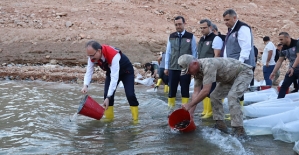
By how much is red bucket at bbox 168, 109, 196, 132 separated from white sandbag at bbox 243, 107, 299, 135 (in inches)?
29.9

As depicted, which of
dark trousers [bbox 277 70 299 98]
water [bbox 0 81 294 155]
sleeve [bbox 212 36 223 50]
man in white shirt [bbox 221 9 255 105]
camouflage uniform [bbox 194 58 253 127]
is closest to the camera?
water [bbox 0 81 294 155]

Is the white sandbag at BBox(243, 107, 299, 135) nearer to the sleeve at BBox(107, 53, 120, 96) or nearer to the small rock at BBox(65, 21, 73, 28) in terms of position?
the sleeve at BBox(107, 53, 120, 96)

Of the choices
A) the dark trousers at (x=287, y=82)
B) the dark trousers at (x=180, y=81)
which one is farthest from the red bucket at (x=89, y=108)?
the dark trousers at (x=287, y=82)

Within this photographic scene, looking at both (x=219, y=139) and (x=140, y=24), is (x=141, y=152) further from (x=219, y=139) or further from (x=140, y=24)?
(x=140, y=24)

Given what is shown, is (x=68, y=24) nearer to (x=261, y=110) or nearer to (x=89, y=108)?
(x=261, y=110)

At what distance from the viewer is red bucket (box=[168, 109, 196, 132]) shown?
537 cm

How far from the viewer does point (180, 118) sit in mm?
5586

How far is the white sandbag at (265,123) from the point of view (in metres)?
5.41

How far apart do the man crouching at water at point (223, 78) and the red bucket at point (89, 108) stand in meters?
1.24

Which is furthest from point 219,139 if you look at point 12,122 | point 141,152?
point 12,122

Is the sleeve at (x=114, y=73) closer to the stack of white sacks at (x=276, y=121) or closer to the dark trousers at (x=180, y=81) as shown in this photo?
the dark trousers at (x=180, y=81)

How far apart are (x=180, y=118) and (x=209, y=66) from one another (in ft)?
3.36

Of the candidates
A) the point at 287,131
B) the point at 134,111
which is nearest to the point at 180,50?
the point at 134,111

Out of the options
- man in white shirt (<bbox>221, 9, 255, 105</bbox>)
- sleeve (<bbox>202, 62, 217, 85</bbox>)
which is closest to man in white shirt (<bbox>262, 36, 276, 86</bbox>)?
man in white shirt (<bbox>221, 9, 255, 105</bbox>)
